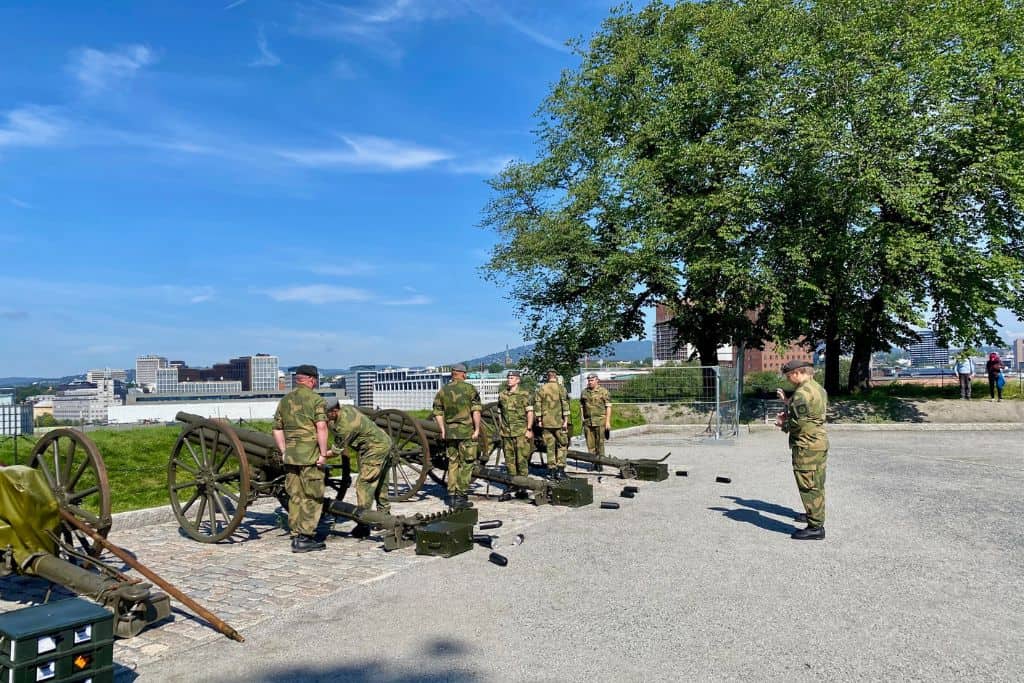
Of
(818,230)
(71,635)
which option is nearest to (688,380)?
(818,230)

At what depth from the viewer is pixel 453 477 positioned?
10.3 metres

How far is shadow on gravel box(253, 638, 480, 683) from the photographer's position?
434cm

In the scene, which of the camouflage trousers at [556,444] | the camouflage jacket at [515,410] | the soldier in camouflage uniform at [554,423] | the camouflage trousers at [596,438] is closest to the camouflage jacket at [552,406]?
the soldier in camouflage uniform at [554,423]

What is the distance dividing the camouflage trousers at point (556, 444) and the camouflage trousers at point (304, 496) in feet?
17.6

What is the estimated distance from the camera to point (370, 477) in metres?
8.30

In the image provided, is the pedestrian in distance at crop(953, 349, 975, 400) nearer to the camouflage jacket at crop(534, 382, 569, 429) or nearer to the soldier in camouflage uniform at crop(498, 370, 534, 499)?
the camouflage jacket at crop(534, 382, 569, 429)

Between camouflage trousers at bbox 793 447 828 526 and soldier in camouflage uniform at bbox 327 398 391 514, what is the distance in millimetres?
4277

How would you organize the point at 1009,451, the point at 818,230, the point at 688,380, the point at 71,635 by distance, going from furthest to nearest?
1. the point at 818,230
2. the point at 688,380
3. the point at 1009,451
4. the point at 71,635

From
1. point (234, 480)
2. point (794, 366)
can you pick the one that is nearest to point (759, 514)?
point (794, 366)

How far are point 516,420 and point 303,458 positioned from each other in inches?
183

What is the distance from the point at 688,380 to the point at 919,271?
809 cm

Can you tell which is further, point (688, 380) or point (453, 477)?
point (688, 380)

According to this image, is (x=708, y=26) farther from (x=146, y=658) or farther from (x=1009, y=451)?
(x=146, y=658)

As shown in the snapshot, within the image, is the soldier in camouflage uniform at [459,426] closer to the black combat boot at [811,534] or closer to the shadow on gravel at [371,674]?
the black combat boot at [811,534]
